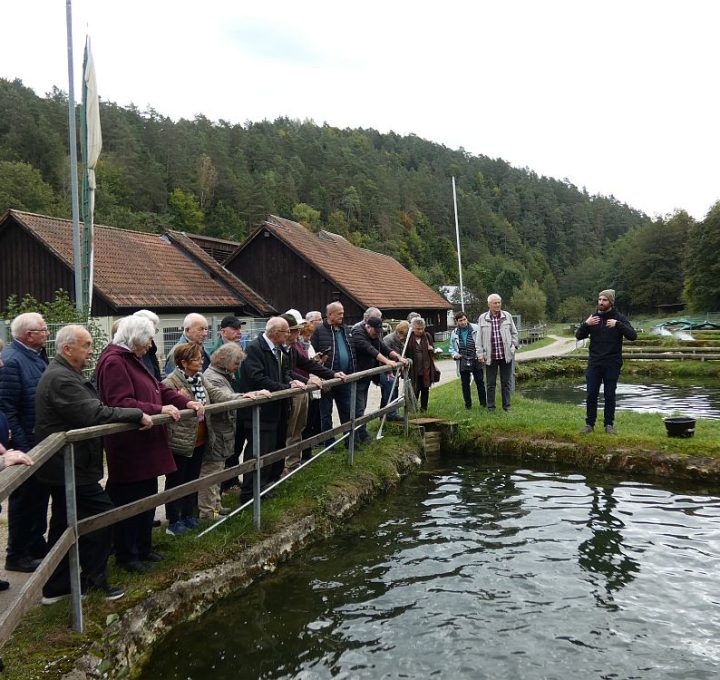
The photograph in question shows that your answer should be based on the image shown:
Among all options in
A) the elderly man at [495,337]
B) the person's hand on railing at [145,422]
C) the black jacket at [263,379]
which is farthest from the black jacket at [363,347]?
the person's hand on railing at [145,422]

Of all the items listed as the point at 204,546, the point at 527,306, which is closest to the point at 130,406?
the point at 204,546

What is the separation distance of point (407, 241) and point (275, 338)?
91.3 m

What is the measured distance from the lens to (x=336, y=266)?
31.5 metres

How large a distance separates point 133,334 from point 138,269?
2277 centimetres

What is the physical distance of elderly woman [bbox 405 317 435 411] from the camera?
10.5 metres

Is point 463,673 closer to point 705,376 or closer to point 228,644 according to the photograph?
point 228,644

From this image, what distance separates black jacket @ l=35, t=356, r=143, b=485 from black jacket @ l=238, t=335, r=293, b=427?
2.19m

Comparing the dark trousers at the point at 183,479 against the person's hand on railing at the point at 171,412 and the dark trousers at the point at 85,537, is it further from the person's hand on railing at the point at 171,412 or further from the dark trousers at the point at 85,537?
the dark trousers at the point at 85,537

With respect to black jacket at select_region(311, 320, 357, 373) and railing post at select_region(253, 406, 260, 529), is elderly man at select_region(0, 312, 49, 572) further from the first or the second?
black jacket at select_region(311, 320, 357, 373)

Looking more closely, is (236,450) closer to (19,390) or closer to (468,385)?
(19,390)

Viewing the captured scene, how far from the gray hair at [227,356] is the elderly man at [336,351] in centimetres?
246

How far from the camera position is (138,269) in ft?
84.6

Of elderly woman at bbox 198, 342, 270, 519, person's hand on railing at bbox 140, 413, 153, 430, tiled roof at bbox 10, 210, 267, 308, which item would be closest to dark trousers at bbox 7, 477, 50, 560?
person's hand on railing at bbox 140, 413, 153, 430

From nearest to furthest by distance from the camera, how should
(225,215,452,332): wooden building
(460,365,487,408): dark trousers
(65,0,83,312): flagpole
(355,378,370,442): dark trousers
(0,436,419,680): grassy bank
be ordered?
1. (0,436,419,680): grassy bank
2. (355,378,370,442): dark trousers
3. (460,365,487,408): dark trousers
4. (65,0,83,312): flagpole
5. (225,215,452,332): wooden building
